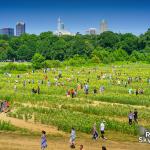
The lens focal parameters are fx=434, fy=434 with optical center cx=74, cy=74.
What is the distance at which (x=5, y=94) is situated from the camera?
53438mm

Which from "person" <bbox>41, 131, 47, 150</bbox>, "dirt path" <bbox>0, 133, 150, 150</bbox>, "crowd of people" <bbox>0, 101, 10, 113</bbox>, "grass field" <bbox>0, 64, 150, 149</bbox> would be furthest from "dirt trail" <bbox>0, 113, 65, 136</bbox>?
"person" <bbox>41, 131, 47, 150</bbox>

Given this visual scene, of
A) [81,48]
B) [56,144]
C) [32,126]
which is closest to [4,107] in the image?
[32,126]

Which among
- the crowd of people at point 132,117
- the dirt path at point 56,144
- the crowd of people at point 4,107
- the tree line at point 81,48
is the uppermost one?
the tree line at point 81,48

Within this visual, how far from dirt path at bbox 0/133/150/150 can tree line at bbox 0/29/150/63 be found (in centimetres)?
8468

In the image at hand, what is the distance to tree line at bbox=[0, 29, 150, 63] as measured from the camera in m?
128

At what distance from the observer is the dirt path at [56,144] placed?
31.5m

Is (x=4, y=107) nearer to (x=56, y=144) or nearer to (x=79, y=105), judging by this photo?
(x=79, y=105)

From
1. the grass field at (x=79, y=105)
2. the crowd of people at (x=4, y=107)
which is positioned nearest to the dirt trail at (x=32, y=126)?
the grass field at (x=79, y=105)

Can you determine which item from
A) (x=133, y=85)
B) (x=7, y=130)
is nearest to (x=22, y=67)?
(x=133, y=85)

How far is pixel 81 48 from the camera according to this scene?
138875 mm

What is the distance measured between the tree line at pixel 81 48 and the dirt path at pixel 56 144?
84680 mm

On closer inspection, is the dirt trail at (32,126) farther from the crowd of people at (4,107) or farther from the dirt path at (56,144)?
the crowd of people at (4,107)

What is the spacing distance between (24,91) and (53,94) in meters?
4.52

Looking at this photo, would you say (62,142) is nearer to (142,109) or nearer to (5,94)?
(142,109)
